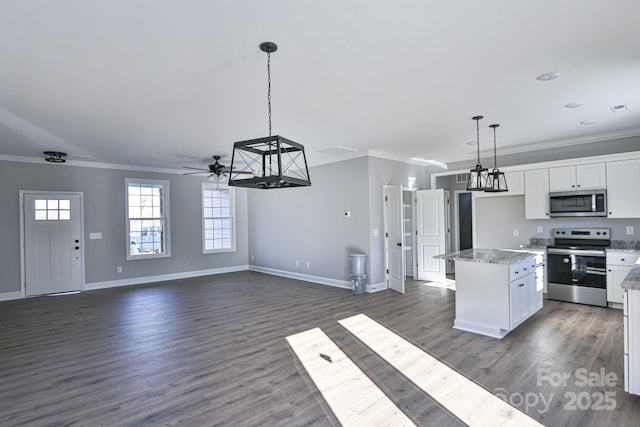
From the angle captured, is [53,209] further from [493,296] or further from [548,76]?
[548,76]

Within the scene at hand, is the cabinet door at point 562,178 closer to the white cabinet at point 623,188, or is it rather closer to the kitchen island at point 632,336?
the white cabinet at point 623,188

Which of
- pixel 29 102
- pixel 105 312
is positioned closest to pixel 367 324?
pixel 105 312

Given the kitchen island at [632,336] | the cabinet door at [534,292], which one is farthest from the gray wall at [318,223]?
the kitchen island at [632,336]

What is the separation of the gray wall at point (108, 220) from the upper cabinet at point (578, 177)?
7.13 meters

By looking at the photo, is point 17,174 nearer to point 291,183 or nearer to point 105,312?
point 105,312

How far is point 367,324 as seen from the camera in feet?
14.7

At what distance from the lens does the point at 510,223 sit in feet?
21.3

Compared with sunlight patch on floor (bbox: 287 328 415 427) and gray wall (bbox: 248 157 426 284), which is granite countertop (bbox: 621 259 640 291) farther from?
gray wall (bbox: 248 157 426 284)

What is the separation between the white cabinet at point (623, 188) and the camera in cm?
494

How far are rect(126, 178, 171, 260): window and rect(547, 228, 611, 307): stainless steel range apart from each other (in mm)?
7901

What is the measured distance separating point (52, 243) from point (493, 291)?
7.91 m

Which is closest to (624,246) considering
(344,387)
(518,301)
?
(518,301)

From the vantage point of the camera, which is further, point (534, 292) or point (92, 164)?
point (92, 164)

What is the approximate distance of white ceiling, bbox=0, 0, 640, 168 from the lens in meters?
2.19
